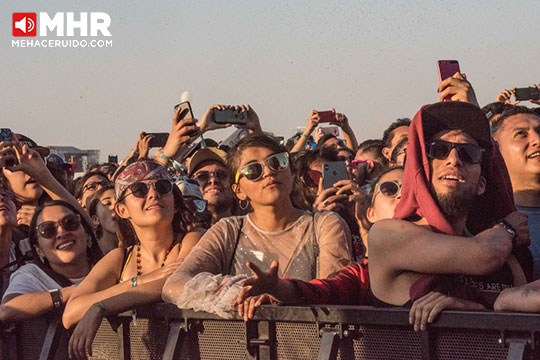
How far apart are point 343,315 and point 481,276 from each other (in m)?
0.65

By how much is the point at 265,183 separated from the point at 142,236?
3.18 feet

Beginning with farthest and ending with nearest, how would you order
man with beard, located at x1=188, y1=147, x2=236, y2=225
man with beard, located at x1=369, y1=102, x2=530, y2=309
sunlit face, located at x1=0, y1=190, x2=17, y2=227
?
man with beard, located at x1=188, y1=147, x2=236, y2=225
sunlit face, located at x1=0, y1=190, x2=17, y2=227
man with beard, located at x1=369, y1=102, x2=530, y2=309

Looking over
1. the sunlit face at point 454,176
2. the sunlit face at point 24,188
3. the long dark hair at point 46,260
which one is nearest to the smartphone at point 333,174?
the long dark hair at point 46,260

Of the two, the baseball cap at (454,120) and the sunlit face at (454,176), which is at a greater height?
the baseball cap at (454,120)

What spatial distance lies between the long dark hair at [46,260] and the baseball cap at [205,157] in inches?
52.1

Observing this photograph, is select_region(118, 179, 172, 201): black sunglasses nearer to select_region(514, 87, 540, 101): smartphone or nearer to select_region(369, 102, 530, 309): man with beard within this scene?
select_region(369, 102, 530, 309): man with beard

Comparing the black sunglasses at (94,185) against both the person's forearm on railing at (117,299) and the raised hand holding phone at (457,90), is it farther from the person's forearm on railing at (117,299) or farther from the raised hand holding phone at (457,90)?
the raised hand holding phone at (457,90)

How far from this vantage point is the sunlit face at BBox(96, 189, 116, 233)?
7.15 meters

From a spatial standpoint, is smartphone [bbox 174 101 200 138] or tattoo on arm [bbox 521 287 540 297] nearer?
tattoo on arm [bbox 521 287 540 297]

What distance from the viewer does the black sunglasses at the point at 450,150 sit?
11.9 ft

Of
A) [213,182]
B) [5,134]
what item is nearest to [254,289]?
[213,182]

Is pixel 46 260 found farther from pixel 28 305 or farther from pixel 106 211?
pixel 106 211

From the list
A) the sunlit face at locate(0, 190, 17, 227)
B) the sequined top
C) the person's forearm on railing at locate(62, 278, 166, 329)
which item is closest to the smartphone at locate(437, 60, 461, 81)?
the sequined top

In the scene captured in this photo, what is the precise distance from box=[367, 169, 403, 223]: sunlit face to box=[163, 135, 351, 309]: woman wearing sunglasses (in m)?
0.22
